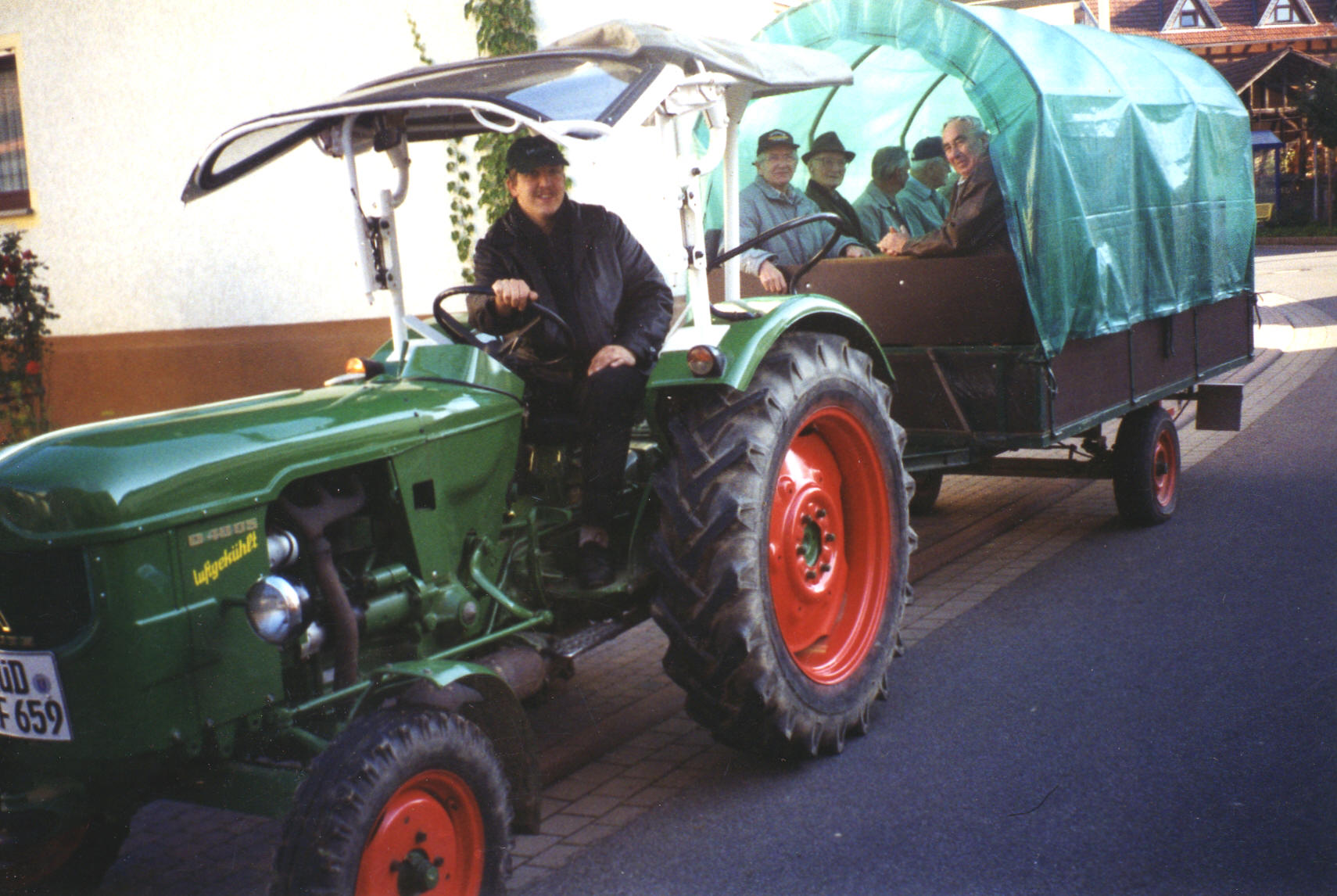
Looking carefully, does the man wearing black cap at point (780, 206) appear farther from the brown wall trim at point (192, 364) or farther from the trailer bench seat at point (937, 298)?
the brown wall trim at point (192, 364)

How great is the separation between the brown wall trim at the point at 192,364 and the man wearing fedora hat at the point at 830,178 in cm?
311

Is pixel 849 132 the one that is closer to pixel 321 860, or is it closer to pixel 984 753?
pixel 984 753

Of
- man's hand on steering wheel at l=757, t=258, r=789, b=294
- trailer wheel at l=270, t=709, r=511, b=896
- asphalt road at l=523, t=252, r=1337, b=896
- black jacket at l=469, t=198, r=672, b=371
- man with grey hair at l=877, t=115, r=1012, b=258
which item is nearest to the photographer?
trailer wheel at l=270, t=709, r=511, b=896

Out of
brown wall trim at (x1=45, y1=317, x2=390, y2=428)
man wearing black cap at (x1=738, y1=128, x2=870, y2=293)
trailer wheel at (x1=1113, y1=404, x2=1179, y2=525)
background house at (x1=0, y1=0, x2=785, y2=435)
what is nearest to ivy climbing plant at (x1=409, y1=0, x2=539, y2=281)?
background house at (x1=0, y1=0, x2=785, y2=435)

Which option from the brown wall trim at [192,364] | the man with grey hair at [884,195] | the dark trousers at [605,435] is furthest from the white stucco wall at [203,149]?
the dark trousers at [605,435]

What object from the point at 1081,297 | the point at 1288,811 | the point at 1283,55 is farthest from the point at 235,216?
the point at 1283,55

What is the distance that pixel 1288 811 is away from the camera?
3.45m

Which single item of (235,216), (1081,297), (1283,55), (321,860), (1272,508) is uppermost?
(1283,55)

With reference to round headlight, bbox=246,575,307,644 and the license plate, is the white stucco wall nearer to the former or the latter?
round headlight, bbox=246,575,307,644

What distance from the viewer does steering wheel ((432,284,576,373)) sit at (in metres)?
3.81

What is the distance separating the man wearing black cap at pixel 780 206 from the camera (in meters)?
7.18

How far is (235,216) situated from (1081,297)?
6034 millimetres

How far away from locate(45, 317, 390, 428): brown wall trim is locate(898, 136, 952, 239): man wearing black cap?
3.59 metres

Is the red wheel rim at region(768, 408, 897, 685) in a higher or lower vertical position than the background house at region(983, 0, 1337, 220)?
lower
